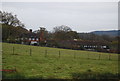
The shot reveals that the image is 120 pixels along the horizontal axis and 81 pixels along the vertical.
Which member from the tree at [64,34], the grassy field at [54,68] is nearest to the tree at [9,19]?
the tree at [64,34]

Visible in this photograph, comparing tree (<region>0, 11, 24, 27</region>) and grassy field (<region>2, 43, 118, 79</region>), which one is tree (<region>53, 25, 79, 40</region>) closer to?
tree (<region>0, 11, 24, 27</region>)

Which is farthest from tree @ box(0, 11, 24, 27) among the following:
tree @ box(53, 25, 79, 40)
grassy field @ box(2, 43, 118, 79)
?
grassy field @ box(2, 43, 118, 79)

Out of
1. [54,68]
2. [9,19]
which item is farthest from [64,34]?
[54,68]

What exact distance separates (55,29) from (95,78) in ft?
195

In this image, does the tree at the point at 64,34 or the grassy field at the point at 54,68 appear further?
the tree at the point at 64,34

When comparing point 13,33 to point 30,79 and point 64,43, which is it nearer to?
point 64,43

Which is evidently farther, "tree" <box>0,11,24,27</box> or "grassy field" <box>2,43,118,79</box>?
"tree" <box>0,11,24,27</box>

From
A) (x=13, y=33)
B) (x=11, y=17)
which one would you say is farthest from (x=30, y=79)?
(x=11, y=17)

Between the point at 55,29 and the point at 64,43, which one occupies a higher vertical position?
the point at 55,29

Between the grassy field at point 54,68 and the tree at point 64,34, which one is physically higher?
the tree at point 64,34

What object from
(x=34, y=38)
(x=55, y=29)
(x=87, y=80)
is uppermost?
(x=55, y=29)

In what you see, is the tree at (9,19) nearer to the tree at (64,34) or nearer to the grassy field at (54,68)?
the tree at (64,34)

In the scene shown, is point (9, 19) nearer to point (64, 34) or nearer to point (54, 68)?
point (64, 34)

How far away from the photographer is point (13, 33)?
45156 millimetres
